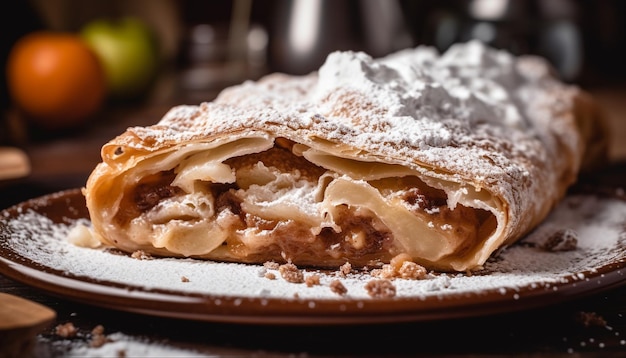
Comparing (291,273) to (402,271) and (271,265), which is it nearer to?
(271,265)

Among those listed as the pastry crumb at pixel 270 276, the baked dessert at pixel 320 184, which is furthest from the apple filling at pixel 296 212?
the pastry crumb at pixel 270 276

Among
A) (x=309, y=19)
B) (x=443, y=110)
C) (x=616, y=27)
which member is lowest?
(x=616, y=27)

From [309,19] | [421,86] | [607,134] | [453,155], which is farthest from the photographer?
[309,19]

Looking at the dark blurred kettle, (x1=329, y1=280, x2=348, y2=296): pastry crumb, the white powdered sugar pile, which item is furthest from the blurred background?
(x1=329, y1=280, x2=348, y2=296): pastry crumb

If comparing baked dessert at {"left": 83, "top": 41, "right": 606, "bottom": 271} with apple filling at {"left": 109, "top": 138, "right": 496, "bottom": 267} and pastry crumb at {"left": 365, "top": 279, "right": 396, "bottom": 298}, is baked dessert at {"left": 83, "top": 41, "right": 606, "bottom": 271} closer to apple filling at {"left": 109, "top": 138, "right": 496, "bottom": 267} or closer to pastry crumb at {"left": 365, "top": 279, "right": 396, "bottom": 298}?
apple filling at {"left": 109, "top": 138, "right": 496, "bottom": 267}

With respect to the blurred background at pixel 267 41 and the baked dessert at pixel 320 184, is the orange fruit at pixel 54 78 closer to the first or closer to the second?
the blurred background at pixel 267 41

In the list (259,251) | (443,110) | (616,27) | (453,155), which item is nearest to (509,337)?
(453,155)

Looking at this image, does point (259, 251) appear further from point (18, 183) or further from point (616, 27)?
point (616, 27)
